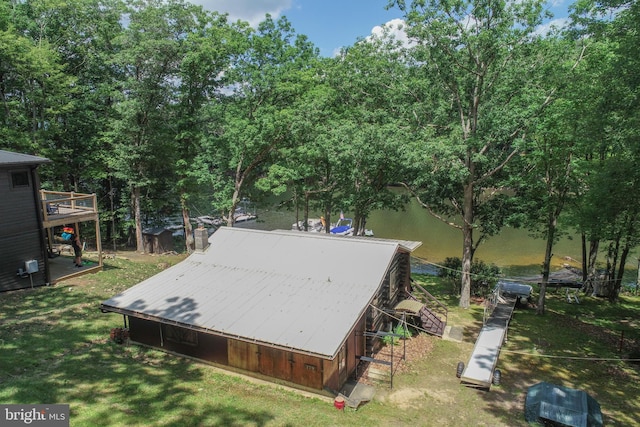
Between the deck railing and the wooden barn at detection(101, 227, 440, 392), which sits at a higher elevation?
the deck railing

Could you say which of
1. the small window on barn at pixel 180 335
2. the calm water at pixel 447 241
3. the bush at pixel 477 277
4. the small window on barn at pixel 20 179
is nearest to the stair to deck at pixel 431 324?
the bush at pixel 477 277

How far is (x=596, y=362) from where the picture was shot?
15477 mm

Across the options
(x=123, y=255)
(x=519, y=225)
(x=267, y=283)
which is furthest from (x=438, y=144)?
(x=123, y=255)

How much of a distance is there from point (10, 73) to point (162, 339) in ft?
71.2

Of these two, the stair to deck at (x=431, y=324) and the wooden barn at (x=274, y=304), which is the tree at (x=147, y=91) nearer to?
the wooden barn at (x=274, y=304)

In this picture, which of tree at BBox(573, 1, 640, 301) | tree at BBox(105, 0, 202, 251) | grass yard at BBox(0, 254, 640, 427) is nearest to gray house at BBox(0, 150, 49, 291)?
grass yard at BBox(0, 254, 640, 427)

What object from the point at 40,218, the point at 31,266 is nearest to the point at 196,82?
the point at 40,218

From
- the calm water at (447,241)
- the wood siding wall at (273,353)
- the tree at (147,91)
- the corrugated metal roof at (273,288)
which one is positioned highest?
the tree at (147,91)

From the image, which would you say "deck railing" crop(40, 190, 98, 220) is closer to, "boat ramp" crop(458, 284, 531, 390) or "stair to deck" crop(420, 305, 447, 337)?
"stair to deck" crop(420, 305, 447, 337)

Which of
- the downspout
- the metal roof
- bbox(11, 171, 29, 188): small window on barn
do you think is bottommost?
the downspout

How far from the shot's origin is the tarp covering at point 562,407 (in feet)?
35.1

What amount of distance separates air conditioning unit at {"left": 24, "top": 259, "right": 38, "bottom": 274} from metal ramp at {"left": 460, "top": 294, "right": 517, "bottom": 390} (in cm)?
1787

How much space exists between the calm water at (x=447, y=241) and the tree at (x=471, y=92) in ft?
30.7

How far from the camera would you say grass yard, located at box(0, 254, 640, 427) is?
10297 millimetres
